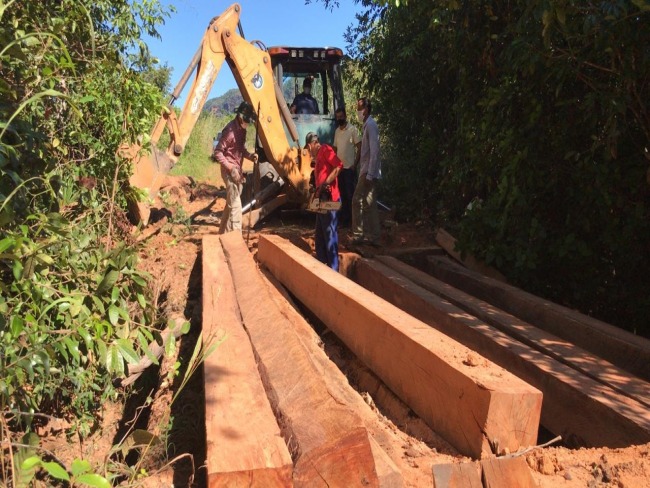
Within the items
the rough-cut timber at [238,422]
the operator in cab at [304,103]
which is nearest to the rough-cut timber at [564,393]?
the rough-cut timber at [238,422]

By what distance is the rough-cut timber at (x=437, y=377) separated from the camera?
257 centimetres

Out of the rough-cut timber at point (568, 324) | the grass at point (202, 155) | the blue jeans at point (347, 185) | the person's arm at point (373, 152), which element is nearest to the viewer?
the rough-cut timber at point (568, 324)

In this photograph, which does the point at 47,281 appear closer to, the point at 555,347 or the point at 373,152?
the point at 555,347

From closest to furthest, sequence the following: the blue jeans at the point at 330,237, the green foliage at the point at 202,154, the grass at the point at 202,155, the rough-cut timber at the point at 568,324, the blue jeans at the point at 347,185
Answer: the rough-cut timber at the point at 568,324 → the blue jeans at the point at 330,237 → the blue jeans at the point at 347,185 → the grass at the point at 202,155 → the green foliage at the point at 202,154

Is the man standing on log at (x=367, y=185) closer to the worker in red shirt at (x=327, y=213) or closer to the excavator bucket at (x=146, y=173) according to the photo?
the worker in red shirt at (x=327, y=213)

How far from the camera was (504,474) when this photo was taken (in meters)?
2.08

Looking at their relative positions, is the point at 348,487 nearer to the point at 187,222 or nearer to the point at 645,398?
the point at 645,398

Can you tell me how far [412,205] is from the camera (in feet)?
33.9

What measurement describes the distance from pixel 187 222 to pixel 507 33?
502 centimetres

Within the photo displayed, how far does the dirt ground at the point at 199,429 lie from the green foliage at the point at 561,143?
6.36 feet

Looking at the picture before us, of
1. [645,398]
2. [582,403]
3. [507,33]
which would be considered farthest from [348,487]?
[507,33]

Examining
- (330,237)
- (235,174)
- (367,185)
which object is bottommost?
(330,237)

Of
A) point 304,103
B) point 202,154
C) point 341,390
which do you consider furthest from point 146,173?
point 202,154

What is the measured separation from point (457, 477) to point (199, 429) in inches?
70.0
